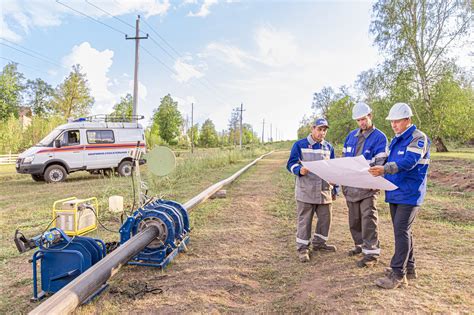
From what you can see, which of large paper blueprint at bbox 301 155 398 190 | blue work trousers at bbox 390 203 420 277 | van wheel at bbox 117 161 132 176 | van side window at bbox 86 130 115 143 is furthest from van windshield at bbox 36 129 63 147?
blue work trousers at bbox 390 203 420 277

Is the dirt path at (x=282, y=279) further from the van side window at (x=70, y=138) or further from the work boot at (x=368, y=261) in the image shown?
the van side window at (x=70, y=138)

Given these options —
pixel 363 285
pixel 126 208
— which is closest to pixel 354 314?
pixel 363 285

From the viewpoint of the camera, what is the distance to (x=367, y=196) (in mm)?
3904

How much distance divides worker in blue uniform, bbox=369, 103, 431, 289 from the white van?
1066 centimetres

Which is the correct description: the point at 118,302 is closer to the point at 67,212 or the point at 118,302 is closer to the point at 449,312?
the point at 67,212

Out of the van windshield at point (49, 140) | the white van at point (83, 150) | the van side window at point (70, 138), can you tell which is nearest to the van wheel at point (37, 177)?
the white van at point (83, 150)

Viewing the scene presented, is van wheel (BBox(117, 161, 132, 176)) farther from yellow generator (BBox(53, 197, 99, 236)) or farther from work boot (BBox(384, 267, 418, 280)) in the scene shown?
work boot (BBox(384, 267, 418, 280))

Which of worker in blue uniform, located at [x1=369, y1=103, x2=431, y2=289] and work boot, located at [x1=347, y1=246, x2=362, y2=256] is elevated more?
worker in blue uniform, located at [x1=369, y1=103, x2=431, y2=289]

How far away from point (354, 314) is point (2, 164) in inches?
1086

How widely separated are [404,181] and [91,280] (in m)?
3.35

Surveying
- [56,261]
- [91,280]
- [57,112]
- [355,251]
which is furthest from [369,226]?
[57,112]

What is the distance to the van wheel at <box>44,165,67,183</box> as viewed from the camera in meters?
12.4

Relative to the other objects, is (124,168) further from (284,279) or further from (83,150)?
(284,279)

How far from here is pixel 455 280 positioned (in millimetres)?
3330
